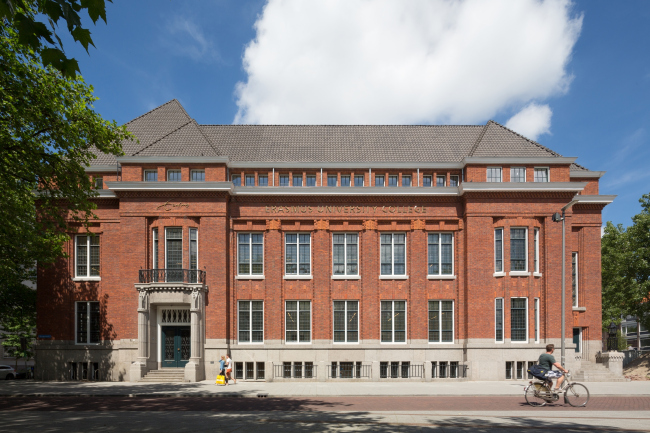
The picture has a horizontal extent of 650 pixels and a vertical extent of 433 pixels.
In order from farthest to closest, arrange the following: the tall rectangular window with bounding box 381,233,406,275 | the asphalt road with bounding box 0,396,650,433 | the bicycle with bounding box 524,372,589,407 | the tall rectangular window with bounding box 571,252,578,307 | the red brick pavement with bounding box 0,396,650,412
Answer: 1. the tall rectangular window with bounding box 571,252,578,307
2. the tall rectangular window with bounding box 381,233,406,275
3. the bicycle with bounding box 524,372,589,407
4. the red brick pavement with bounding box 0,396,650,412
5. the asphalt road with bounding box 0,396,650,433

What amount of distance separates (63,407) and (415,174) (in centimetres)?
2179

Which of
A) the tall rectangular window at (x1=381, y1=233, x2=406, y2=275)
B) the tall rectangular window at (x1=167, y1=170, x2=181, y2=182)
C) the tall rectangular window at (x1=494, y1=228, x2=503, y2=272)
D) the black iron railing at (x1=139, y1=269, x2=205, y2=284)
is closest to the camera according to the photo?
the black iron railing at (x1=139, y1=269, x2=205, y2=284)

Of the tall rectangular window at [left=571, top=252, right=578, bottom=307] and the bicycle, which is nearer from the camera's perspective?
the bicycle

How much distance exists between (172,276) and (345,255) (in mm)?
10141

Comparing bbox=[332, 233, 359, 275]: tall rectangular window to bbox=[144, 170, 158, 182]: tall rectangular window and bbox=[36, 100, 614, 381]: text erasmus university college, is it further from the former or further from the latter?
bbox=[144, 170, 158, 182]: tall rectangular window

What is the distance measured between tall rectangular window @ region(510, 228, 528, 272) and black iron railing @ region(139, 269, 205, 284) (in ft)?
59.2

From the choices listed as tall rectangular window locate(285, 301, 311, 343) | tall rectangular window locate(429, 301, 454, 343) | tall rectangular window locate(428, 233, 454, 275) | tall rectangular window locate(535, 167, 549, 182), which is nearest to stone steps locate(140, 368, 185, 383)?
tall rectangular window locate(285, 301, 311, 343)

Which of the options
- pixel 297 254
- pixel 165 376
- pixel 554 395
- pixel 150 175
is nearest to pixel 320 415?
pixel 554 395

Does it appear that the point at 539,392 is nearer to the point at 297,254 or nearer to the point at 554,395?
the point at 554,395

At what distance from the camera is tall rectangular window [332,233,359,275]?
29.2 m

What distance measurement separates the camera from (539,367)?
16562 millimetres

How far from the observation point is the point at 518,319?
27922 mm

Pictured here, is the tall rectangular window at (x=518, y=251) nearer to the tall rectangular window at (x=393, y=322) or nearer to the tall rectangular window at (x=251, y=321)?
the tall rectangular window at (x=393, y=322)

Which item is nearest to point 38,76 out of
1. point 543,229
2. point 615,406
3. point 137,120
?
point 137,120
